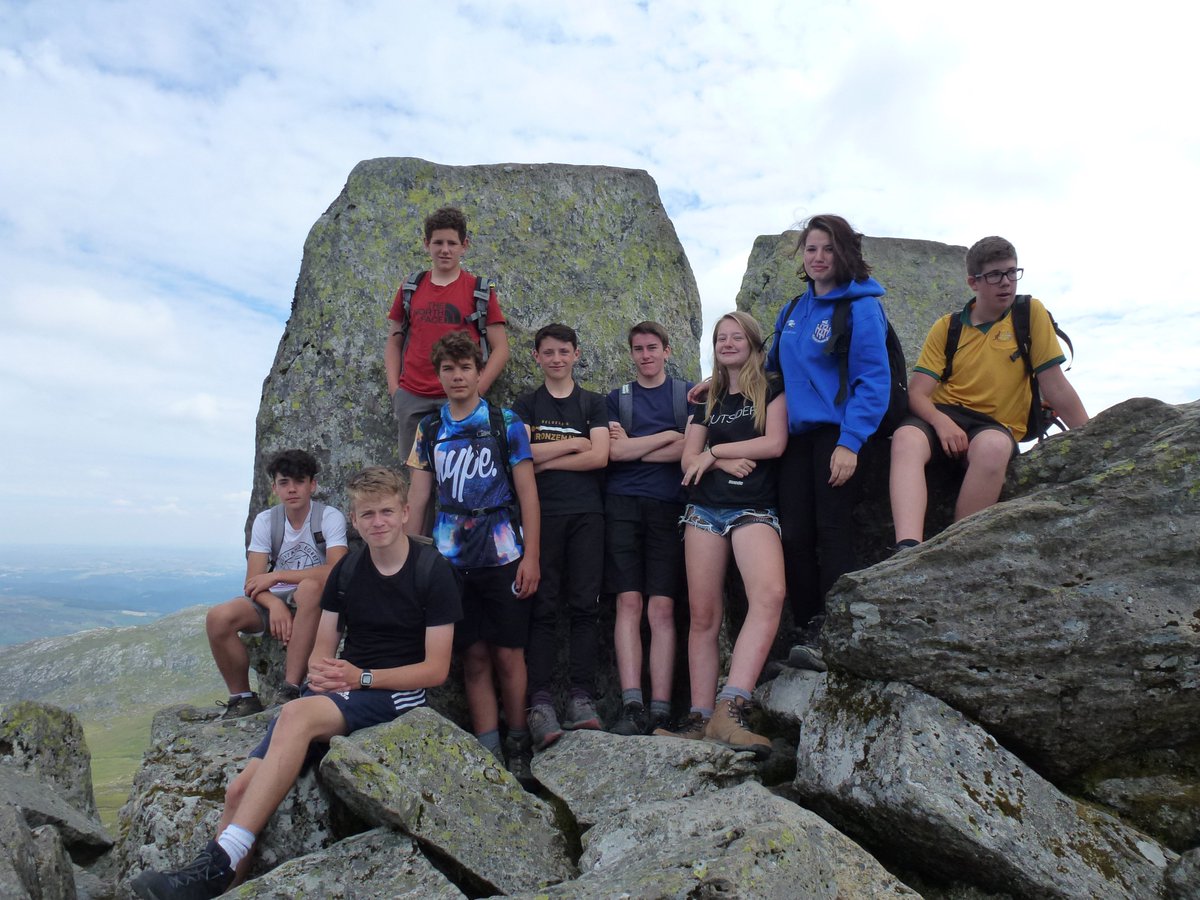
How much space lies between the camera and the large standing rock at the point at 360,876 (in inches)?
216

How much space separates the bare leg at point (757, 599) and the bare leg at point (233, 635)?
5.53 meters

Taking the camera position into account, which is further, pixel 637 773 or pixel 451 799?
pixel 637 773

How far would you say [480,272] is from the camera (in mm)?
12047

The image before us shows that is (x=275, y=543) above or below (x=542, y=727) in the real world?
above


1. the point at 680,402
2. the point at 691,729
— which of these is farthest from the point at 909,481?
the point at 691,729

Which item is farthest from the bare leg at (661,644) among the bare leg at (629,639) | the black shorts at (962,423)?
the black shorts at (962,423)

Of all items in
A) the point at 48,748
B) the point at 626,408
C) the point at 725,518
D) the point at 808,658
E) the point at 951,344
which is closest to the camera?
the point at 808,658

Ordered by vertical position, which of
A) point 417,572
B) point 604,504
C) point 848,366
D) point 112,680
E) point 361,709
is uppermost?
point 848,366

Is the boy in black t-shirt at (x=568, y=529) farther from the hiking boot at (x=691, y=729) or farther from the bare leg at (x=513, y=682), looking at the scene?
the hiking boot at (x=691, y=729)

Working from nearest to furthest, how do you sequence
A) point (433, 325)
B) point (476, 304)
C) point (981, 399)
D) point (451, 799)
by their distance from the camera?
point (451, 799), point (981, 399), point (433, 325), point (476, 304)

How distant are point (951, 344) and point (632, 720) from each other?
512cm

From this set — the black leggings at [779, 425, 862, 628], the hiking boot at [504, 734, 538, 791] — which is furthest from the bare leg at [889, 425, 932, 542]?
the hiking boot at [504, 734, 538, 791]

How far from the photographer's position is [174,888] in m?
5.55

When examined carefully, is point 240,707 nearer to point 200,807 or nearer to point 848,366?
point 200,807
